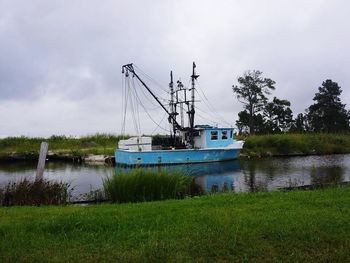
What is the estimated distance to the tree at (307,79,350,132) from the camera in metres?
66.4

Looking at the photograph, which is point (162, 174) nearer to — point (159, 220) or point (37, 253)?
point (159, 220)

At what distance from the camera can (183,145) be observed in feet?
129

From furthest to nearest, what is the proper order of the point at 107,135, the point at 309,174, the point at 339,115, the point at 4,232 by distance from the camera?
the point at 339,115
the point at 107,135
the point at 309,174
the point at 4,232

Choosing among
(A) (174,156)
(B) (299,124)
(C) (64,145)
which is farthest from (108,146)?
(B) (299,124)

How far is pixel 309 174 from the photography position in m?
25.8

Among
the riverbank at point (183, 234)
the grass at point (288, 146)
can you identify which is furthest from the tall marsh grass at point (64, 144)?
the riverbank at point (183, 234)

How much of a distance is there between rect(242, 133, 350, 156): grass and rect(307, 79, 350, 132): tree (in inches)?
570

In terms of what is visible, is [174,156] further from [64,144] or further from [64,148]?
[64,144]

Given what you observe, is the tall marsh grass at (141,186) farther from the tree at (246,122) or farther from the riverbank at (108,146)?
the tree at (246,122)

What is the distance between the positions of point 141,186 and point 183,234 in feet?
20.7

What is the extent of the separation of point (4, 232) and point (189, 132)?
108 feet

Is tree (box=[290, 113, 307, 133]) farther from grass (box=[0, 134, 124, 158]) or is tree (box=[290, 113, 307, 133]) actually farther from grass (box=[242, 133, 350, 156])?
grass (box=[0, 134, 124, 158])

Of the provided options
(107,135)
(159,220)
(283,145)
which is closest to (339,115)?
(283,145)

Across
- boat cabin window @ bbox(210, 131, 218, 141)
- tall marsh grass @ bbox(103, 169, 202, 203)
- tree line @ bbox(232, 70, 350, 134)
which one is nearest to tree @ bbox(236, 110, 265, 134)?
tree line @ bbox(232, 70, 350, 134)
